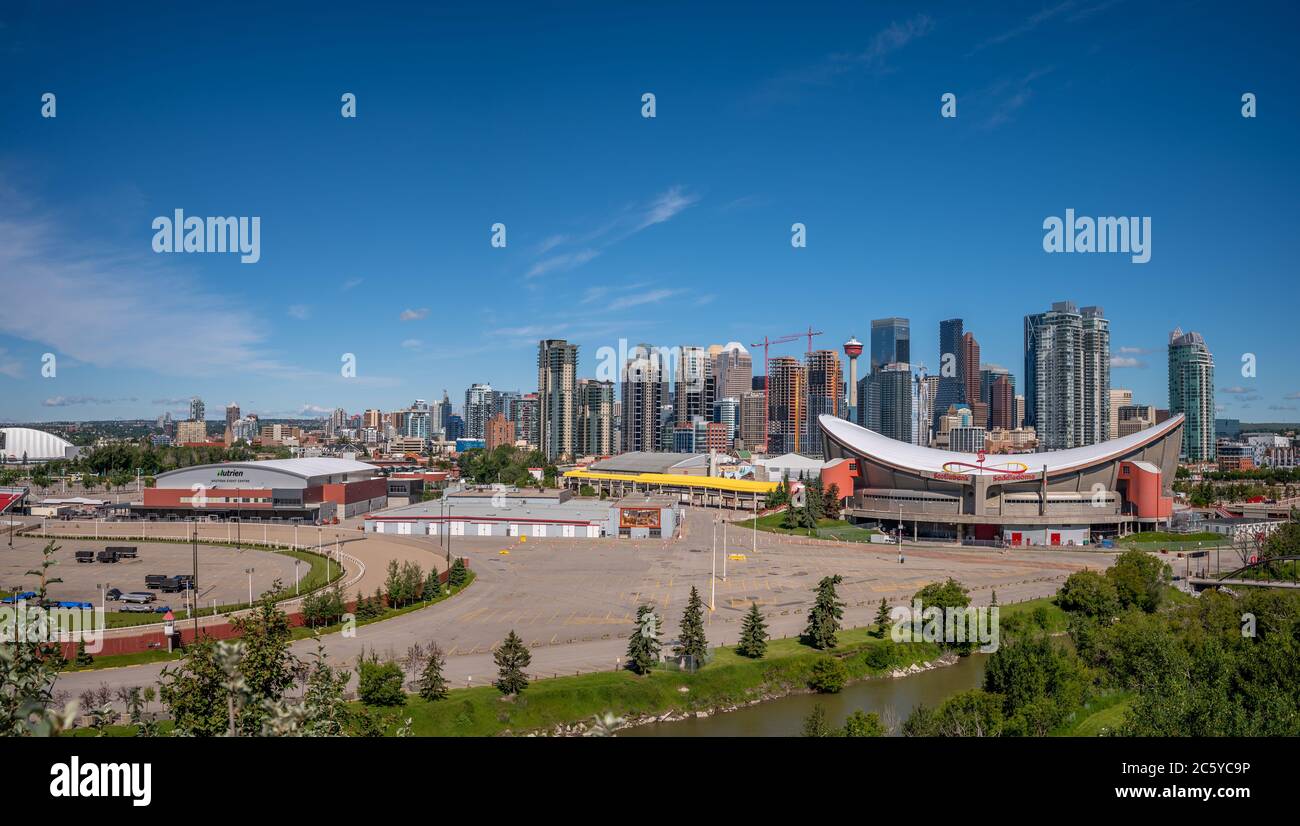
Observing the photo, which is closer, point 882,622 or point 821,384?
point 882,622

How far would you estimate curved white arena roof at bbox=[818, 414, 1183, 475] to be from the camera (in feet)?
125

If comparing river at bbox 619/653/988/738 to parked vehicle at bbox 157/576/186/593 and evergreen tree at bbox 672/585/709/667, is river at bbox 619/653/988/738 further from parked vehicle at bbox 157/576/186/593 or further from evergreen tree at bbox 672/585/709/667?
parked vehicle at bbox 157/576/186/593

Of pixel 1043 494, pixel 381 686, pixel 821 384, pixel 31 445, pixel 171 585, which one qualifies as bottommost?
pixel 171 585

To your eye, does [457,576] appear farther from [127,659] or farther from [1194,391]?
[1194,391]

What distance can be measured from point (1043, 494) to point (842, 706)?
2574cm

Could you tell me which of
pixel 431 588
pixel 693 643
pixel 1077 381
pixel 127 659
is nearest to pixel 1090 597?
pixel 693 643

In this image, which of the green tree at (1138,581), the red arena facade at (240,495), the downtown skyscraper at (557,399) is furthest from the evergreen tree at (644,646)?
the downtown skyscraper at (557,399)

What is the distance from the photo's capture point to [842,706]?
15.9m

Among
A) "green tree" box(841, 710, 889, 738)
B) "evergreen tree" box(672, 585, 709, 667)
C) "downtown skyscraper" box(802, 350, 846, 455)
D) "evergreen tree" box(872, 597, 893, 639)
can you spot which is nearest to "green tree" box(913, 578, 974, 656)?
"evergreen tree" box(872, 597, 893, 639)

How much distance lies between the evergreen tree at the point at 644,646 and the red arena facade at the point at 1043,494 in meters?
25.2

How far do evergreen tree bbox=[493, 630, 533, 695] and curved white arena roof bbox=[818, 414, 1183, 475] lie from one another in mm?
28808
